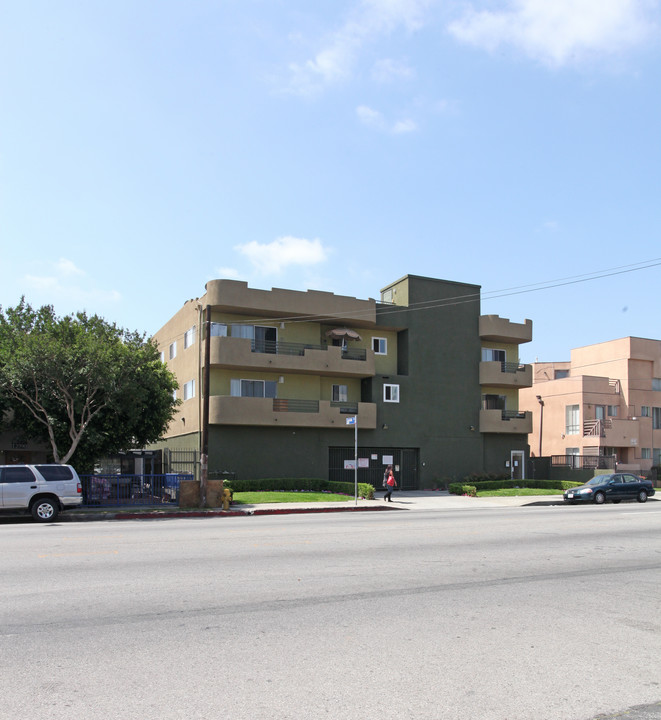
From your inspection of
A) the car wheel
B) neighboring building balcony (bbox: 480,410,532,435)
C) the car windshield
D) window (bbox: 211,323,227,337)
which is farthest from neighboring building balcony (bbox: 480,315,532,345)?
the car wheel

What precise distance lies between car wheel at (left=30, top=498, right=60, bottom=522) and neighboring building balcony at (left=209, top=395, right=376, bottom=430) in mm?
13602

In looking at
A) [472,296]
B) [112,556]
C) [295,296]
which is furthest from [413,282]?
[112,556]

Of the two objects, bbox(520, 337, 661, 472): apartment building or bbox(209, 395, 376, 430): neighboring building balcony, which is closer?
bbox(209, 395, 376, 430): neighboring building balcony

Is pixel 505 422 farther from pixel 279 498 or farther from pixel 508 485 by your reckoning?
pixel 279 498

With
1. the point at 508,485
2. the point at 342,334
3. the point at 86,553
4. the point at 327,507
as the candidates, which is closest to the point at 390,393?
the point at 342,334

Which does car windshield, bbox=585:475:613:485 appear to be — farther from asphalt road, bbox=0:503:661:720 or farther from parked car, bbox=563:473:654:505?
asphalt road, bbox=0:503:661:720

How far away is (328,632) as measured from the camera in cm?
723

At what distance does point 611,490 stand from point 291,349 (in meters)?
17.4

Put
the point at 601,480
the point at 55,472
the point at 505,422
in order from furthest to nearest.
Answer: the point at 505,422, the point at 601,480, the point at 55,472

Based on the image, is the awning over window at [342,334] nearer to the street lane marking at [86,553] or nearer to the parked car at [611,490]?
the parked car at [611,490]

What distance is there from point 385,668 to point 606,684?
5.99 feet

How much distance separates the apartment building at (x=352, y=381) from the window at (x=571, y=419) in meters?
7.88

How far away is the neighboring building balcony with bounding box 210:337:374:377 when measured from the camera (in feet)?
117

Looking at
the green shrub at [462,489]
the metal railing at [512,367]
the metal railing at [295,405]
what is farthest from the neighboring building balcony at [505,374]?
the metal railing at [295,405]
